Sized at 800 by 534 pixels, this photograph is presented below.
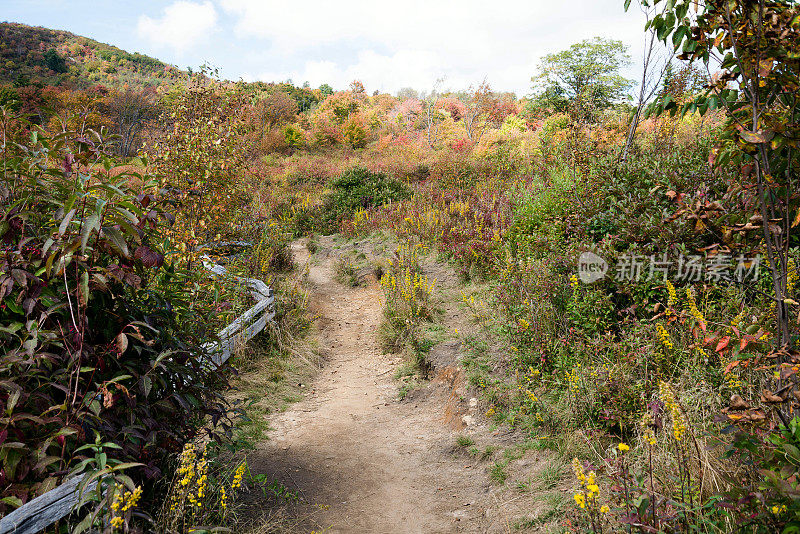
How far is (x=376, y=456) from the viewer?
422 cm

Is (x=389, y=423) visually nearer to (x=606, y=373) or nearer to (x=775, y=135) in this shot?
(x=606, y=373)

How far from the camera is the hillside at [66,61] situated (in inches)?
1128

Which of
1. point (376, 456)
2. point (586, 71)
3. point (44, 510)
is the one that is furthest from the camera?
point (586, 71)

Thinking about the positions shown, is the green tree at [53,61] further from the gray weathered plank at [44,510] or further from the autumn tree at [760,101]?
the autumn tree at [760,101]

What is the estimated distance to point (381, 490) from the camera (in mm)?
3682

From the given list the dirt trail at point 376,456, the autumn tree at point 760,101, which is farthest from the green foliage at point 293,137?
the autumn tree at point 760,101

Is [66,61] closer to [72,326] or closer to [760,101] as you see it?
[72,326]

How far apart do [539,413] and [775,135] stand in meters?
2.55

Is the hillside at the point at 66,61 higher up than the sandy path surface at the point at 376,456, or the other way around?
the hillside at the point at 66,61

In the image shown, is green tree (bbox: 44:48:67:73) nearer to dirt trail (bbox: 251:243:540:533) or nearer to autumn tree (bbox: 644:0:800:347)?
dirt trail (bbox: 251:243:540:533)

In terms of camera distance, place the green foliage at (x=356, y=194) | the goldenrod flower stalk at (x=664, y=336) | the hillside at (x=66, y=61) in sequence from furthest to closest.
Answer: the hillside at (x=66, y=61)
the green foliage at (x=356, y=194)
the goldenrod flower stalk at (x=664, y=336)

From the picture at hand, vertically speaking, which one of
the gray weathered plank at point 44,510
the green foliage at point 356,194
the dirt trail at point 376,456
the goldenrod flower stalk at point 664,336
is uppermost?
the green foliage at point 356,194

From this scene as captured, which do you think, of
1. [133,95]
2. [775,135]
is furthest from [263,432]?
[133,95]

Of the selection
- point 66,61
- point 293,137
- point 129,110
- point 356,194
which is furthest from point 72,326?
point 66,61
